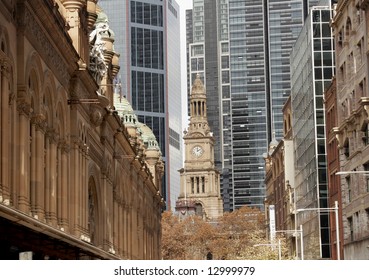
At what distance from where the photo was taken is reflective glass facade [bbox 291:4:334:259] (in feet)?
313

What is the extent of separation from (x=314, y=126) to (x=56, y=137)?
58800mm

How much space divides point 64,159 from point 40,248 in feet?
23.5

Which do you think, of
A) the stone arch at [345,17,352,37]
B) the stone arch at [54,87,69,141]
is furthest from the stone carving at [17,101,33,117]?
the stone arch at [345,17,352,37]

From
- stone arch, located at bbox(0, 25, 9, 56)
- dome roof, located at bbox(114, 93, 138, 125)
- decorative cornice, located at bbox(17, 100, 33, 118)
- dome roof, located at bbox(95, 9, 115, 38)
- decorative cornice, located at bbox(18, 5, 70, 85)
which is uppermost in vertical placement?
dome roof, located at bbox(114, 93, 138, 125)

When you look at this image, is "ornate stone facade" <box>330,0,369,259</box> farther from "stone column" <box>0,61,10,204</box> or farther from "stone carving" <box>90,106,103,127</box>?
"stone column" <box>0,61,10,204</box>

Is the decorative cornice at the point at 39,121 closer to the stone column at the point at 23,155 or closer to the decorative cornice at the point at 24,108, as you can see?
the decorative cornice at the point at 24,108

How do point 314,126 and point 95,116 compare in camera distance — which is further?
point 314,126

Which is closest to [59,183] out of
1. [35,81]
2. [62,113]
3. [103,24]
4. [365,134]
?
[62,113]

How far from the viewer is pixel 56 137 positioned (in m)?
43.2

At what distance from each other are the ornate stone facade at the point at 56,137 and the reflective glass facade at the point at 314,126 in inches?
1049

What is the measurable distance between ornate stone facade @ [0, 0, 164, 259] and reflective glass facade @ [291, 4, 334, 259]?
26643mm

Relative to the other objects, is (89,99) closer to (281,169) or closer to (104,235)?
(104,235)

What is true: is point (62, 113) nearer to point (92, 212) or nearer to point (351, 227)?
point (92, 212)

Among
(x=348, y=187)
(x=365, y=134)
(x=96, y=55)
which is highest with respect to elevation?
(x=96, y=55)
